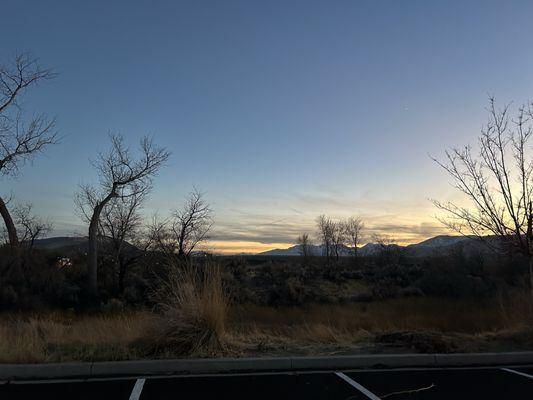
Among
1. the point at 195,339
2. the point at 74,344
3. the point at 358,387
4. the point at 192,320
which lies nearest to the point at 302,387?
the point at 358,387

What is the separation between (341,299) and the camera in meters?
40.7

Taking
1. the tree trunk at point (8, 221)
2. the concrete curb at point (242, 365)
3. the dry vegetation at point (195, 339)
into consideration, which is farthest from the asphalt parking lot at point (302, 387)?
the tree trunk at point (8, 221)

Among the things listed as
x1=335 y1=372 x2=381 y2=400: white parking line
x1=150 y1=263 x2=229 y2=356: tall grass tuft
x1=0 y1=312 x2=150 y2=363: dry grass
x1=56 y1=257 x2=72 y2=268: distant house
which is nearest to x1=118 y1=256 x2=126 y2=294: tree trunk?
x1=56 y1=257 x2=72 y2=268: distant house

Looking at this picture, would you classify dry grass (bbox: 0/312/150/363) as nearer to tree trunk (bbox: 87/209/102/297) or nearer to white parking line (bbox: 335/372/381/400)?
white parking line (bbox: 335/372/381/400)

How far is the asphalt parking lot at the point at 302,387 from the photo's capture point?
22.1 feet

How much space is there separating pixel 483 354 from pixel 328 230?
233ft

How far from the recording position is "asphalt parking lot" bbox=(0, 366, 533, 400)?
6750 mm

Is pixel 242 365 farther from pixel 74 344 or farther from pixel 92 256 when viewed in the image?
pixel 92 256

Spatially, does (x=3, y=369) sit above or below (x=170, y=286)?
below

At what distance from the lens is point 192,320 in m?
9.13

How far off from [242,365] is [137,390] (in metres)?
1.90

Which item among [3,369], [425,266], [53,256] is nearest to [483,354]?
[3,369]

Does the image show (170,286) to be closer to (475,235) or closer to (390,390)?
(390,390)

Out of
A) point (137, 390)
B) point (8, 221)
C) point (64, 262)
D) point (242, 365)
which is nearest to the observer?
point (137, 390)
